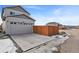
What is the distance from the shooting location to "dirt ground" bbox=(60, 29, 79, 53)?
201cm

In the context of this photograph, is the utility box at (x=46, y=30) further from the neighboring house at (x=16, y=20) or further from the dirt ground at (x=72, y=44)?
the dirt ground at (x=72, y=44)

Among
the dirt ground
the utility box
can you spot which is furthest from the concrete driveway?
the dirt ground

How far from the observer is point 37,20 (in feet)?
7.11

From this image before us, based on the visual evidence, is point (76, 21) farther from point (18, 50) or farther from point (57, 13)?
point (18, 50)

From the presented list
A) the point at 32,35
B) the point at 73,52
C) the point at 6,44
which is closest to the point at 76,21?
the point at 73,52

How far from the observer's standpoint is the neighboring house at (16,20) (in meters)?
2.05

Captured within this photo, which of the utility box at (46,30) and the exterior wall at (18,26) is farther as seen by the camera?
the utility box at (46,30)

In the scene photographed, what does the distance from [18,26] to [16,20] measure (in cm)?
13

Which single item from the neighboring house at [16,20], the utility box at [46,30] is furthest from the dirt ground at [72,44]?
the neighboring house at [16,20]

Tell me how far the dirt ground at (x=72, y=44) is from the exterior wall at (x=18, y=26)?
0.72m

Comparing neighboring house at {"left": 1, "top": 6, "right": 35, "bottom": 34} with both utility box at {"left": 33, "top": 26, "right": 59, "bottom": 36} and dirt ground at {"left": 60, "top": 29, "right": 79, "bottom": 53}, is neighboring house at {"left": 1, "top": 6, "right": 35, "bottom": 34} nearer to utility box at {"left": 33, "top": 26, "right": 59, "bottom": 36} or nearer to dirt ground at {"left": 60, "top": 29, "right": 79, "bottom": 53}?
utility box at {"left": 33, "top": 26, "right": 59, "bottom": 36}

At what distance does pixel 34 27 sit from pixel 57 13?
1.71 feet

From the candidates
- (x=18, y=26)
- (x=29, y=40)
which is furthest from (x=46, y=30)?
(x=18, y=26)

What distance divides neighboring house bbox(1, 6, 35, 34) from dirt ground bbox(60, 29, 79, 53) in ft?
2.32
